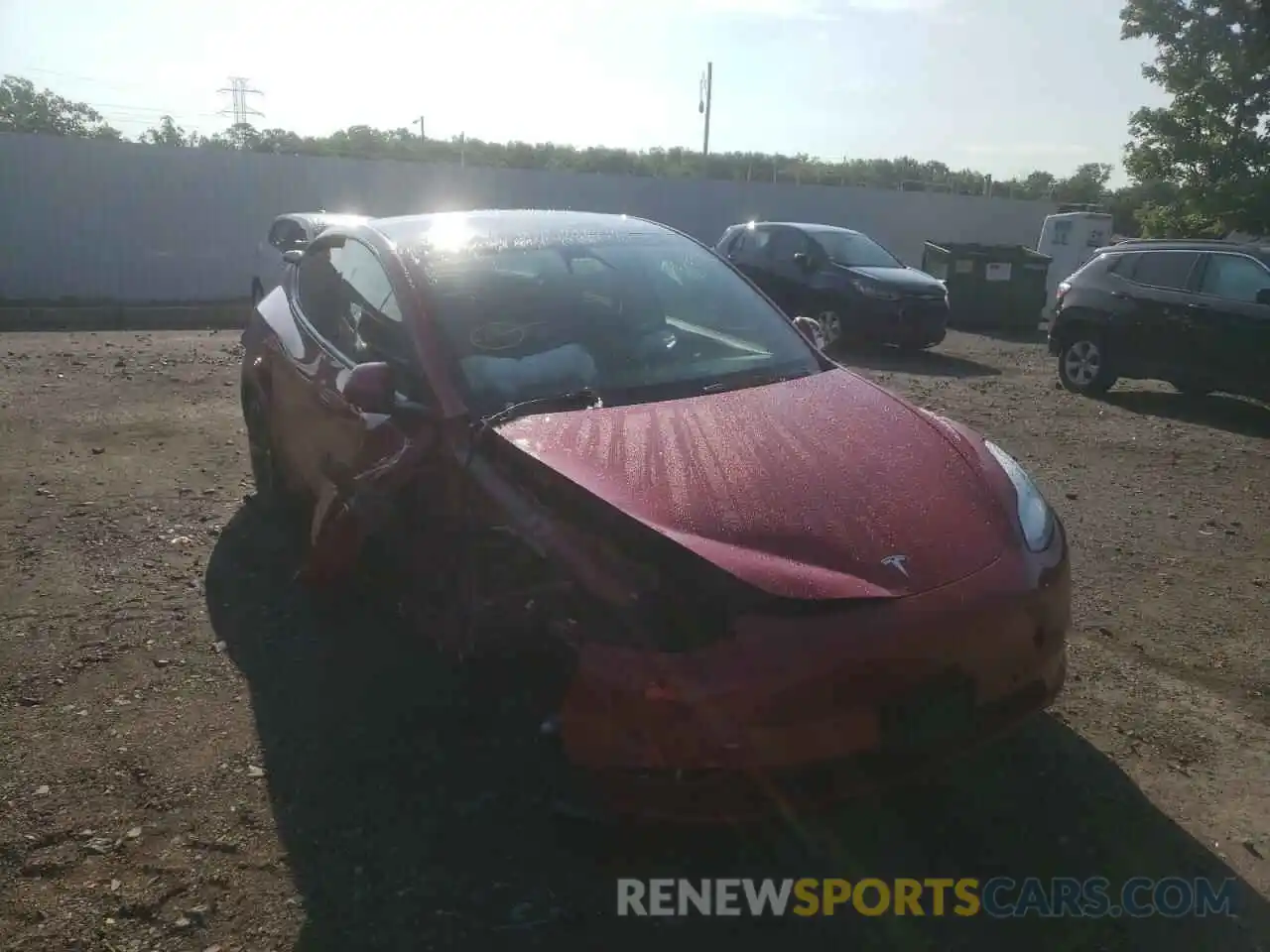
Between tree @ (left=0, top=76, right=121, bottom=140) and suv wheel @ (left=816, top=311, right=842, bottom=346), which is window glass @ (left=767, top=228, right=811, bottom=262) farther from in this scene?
tree @ (left=0, top=76, right=121, bottom=140)

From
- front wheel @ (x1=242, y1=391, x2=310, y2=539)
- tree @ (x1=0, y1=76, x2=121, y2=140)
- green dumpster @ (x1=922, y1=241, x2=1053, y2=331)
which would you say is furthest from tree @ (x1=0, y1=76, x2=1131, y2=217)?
front wheel @ (x1=242, y1=391, x2=310, y2=539)

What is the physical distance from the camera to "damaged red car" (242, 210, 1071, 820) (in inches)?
92.4

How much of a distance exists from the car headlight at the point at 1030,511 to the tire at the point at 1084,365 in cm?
740

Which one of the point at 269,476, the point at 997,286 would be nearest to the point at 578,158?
the point at 997,286

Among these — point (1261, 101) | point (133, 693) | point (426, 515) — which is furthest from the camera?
point (1261, 101)

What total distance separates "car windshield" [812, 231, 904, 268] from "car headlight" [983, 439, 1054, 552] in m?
10.1

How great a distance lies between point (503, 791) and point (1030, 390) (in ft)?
28.4

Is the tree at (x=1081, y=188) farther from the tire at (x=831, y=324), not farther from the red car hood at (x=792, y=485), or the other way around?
the red car hood at (x=792, y=485)

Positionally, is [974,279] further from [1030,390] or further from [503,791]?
[503,791]

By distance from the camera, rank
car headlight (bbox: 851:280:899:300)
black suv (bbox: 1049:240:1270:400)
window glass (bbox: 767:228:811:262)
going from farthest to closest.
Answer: window glass (bbox: 767:228:811:262)
car headlight (bbox: 851:280:899:300)
black suv (bbox: 1049:240:1270:400)

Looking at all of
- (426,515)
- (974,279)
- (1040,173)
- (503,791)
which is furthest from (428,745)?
(1040,173)

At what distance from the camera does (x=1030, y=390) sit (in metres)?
10.2

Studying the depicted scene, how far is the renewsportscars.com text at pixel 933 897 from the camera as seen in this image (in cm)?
257

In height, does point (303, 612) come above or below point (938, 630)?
below
